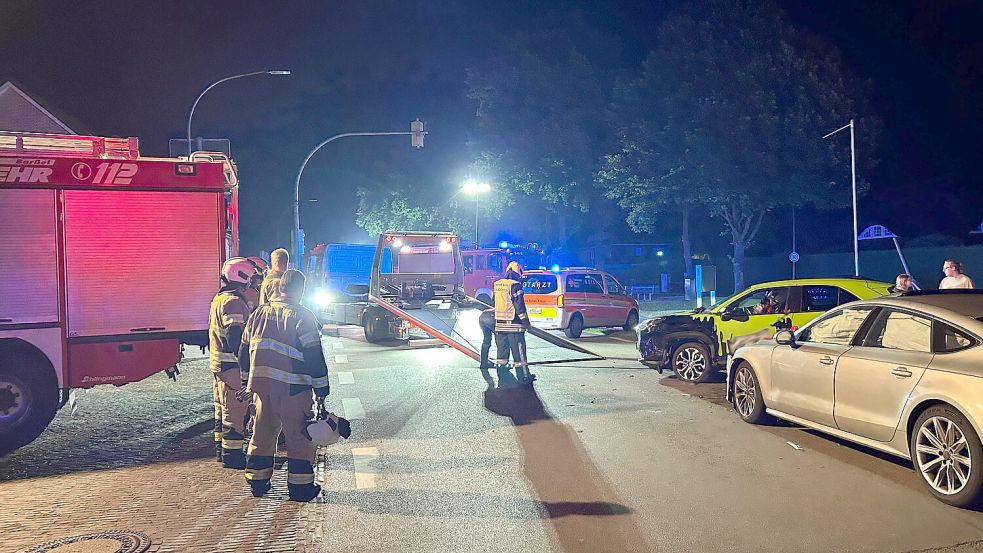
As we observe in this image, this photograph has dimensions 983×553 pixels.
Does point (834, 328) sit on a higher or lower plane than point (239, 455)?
higher

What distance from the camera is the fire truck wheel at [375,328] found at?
17500 millimetres

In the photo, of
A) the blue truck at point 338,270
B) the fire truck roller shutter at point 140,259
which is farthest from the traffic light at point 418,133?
the fire truck roller shutter at point 140,259

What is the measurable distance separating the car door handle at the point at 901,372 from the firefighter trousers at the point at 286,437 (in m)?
4.55

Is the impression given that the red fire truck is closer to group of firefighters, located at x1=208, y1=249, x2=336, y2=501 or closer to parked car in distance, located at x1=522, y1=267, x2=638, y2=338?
group of firefighters, located at x1=208, y1=249, x2=336, y2=501

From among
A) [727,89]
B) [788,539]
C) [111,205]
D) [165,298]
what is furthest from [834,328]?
[727,89]

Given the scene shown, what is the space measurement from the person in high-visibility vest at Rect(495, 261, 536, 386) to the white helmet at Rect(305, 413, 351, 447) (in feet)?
19.6

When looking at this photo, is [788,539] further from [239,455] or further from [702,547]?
[239,455]

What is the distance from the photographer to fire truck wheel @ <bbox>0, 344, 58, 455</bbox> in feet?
25.0

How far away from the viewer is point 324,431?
18.5 feet

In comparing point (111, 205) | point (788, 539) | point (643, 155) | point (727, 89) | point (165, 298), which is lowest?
point (788, 539)

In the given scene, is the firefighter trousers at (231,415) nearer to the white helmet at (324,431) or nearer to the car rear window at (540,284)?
the white helmet at (324,431)

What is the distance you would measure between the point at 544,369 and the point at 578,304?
18.2 ft

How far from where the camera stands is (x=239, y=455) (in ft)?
22.7

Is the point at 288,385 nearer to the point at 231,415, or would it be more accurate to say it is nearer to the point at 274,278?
the point at 274,278
